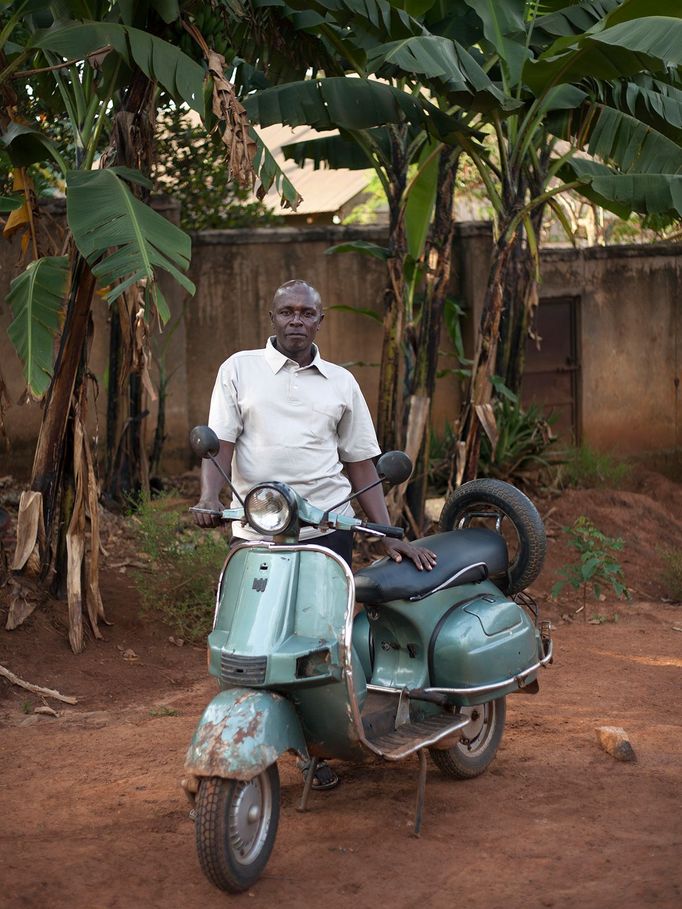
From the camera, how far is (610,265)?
11.5m

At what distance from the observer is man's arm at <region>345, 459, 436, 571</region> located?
4.20 meters

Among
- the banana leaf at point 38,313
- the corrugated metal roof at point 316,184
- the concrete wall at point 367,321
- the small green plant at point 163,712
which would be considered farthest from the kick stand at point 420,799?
the corrugated metal roof at point 316,184

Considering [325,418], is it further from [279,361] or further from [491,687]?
[491,687]

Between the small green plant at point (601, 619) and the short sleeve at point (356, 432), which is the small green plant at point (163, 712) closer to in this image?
the short sleeve at point (356, 432)

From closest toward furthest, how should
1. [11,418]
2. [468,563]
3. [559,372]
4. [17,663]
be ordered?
[468,563]
[17,663]
[11,418]
[559,372]

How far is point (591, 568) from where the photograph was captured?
7211 millimetres

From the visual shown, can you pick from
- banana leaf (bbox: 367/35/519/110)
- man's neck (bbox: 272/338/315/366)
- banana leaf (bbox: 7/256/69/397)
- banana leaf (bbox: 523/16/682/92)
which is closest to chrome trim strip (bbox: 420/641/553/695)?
man's neck (bbox: 272/338/315/366)

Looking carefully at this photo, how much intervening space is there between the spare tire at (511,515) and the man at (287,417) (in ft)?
1.75

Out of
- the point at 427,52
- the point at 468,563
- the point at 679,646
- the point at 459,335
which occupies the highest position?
the point at 427,52

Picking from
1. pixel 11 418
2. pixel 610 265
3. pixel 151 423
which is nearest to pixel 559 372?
pixel 610 265

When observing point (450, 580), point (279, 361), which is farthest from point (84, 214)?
point (450, 580)

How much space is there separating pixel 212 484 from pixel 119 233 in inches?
69.6

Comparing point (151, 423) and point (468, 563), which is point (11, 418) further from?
point (468, 563)

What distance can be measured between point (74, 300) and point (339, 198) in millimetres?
11277
